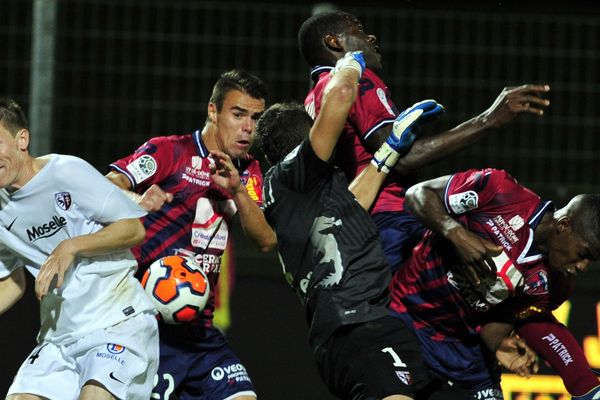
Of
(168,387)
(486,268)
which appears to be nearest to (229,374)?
(168,387)

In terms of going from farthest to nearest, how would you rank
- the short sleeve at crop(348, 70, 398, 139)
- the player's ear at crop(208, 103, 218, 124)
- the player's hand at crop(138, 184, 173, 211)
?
the player's ear at crop(208, 103, 218, 124), the player's hand at crop(138, 184, 173, 211), the short sleeve at crop(348, 70, 398, 139)

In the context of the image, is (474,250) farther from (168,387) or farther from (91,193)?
(168,387)

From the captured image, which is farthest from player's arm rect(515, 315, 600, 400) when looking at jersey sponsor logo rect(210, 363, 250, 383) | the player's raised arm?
the player's raised arm

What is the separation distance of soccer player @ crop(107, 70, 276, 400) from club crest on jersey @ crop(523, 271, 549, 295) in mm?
1286

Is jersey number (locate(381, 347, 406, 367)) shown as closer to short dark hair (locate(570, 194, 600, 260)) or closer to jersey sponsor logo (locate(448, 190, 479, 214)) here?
jersey sponsor logo (locate(448, 190, 479, 214))

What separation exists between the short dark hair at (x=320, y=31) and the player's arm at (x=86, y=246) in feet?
4.35

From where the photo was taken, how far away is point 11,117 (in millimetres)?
5008

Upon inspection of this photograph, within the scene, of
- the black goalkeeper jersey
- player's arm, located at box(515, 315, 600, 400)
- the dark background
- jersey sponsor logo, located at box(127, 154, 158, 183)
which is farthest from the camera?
the dark background

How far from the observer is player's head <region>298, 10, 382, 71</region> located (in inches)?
221

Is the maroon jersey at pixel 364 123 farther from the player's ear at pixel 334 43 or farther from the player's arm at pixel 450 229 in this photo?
the player's arm at pixel 450 229

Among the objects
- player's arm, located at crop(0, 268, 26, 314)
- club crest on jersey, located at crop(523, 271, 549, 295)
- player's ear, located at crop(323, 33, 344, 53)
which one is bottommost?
player's arm, located at crop(0, 268, 26, 314)

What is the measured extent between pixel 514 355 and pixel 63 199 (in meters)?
2.20

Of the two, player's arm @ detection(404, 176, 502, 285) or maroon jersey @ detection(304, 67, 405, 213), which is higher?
maroon jersey @ detection(304, 67, 405, 213)

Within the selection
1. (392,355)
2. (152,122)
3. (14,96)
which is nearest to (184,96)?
(152,122)
